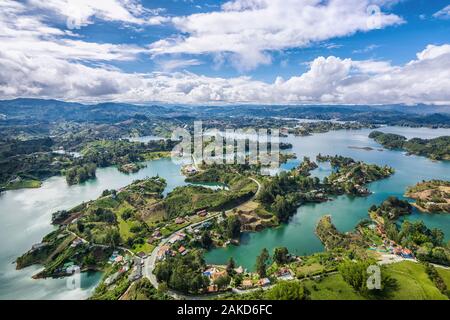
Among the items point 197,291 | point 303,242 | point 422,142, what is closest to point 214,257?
point 197,291

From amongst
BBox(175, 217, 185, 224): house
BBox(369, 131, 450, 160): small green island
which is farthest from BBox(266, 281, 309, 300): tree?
BBox(369, 131, 450, 160): small green island

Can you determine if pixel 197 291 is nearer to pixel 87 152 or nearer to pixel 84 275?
pixel 84 275

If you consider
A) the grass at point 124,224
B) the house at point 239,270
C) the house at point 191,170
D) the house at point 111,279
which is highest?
the house at point 191,170

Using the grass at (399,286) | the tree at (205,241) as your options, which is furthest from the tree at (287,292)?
the tree at (205,241)

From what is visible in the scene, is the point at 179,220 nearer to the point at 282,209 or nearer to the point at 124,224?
the point at 124,224

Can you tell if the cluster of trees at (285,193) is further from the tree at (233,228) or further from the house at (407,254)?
the house at (407,254)

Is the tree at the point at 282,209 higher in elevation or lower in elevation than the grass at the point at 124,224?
higher

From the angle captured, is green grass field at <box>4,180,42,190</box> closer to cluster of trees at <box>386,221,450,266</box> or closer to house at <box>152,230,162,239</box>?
house at <box>152,230,162,239</box>
